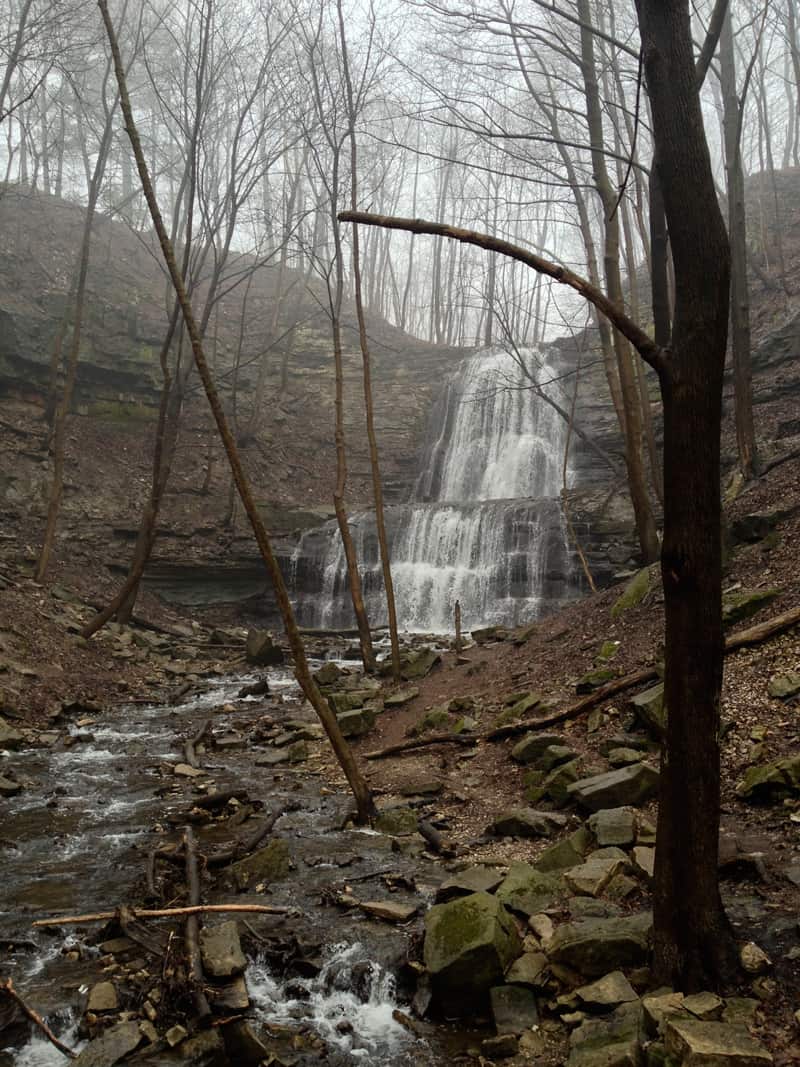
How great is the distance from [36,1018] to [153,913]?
2.74 ft

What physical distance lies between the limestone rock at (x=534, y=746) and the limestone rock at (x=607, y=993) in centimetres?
334

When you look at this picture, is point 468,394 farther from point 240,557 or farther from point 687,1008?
point 687,1008

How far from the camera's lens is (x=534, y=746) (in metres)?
6.74

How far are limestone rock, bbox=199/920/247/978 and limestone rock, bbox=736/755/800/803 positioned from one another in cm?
330

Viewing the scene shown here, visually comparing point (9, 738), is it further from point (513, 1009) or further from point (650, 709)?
point (513, 1009)

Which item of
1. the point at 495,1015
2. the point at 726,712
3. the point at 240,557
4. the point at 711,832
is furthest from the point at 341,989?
the point at 240,557

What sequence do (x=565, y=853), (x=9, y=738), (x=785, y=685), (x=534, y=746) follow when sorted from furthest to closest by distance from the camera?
(x=9, y=738) < (x=534, y=746) < (x=785, y=685) < (x=565, y=853)

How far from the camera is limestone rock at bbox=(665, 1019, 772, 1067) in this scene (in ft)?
8.16

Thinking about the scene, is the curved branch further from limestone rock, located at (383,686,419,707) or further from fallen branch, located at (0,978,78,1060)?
limestone rock, located at (383,686,419,707)

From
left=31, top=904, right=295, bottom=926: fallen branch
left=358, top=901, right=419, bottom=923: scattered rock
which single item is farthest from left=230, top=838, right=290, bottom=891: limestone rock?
left=358, top=901, right=419, bottom=923: scattered rock

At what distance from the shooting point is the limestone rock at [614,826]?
4.70m

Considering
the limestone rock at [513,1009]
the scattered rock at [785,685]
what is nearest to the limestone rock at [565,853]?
the limestone rock at [513,1009]

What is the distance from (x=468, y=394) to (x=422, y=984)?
927 inches

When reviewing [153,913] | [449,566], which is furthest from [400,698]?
[449,566]
